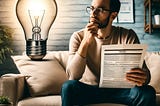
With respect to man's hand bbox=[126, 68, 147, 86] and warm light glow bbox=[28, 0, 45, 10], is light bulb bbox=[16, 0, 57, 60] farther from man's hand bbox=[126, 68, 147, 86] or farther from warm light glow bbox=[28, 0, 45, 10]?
man's hand bbox=[126, 68, 147, 86]

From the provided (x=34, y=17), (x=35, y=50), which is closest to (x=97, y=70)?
(x=35, y=50)

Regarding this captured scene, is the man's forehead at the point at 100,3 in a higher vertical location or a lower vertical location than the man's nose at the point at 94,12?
higher

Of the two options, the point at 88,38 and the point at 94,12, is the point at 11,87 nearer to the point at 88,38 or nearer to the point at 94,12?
the point at 88,38

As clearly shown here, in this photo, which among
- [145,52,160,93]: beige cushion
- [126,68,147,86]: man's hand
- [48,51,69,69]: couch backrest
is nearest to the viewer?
[126,68,147,86]: man's hand

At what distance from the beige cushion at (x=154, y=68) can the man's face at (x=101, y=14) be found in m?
0.72

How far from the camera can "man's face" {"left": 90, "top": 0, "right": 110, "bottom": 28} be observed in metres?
2.11

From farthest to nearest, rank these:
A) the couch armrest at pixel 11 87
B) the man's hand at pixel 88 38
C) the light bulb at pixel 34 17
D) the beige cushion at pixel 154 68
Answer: the light bulb at pixel 34 17, the beige cushion at pixel 154 68, the couch armrest at pixel 11 87, the man's hand at pixel 88 38

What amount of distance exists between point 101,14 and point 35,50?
0.77 metres

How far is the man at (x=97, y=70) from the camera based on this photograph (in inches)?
71.8

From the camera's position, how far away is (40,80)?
2512 mm

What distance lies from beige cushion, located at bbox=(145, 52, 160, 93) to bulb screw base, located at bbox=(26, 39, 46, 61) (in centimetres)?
91

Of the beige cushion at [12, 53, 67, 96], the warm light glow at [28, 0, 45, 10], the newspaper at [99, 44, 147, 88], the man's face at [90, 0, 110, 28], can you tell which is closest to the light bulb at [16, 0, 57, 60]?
the warm light glow at [28, 0, 45, 10]

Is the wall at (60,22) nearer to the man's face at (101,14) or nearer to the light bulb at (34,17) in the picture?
the light bulb at (34,17)

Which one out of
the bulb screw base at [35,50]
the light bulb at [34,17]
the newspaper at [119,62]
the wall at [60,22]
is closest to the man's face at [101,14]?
the newspaper at [119,62]
